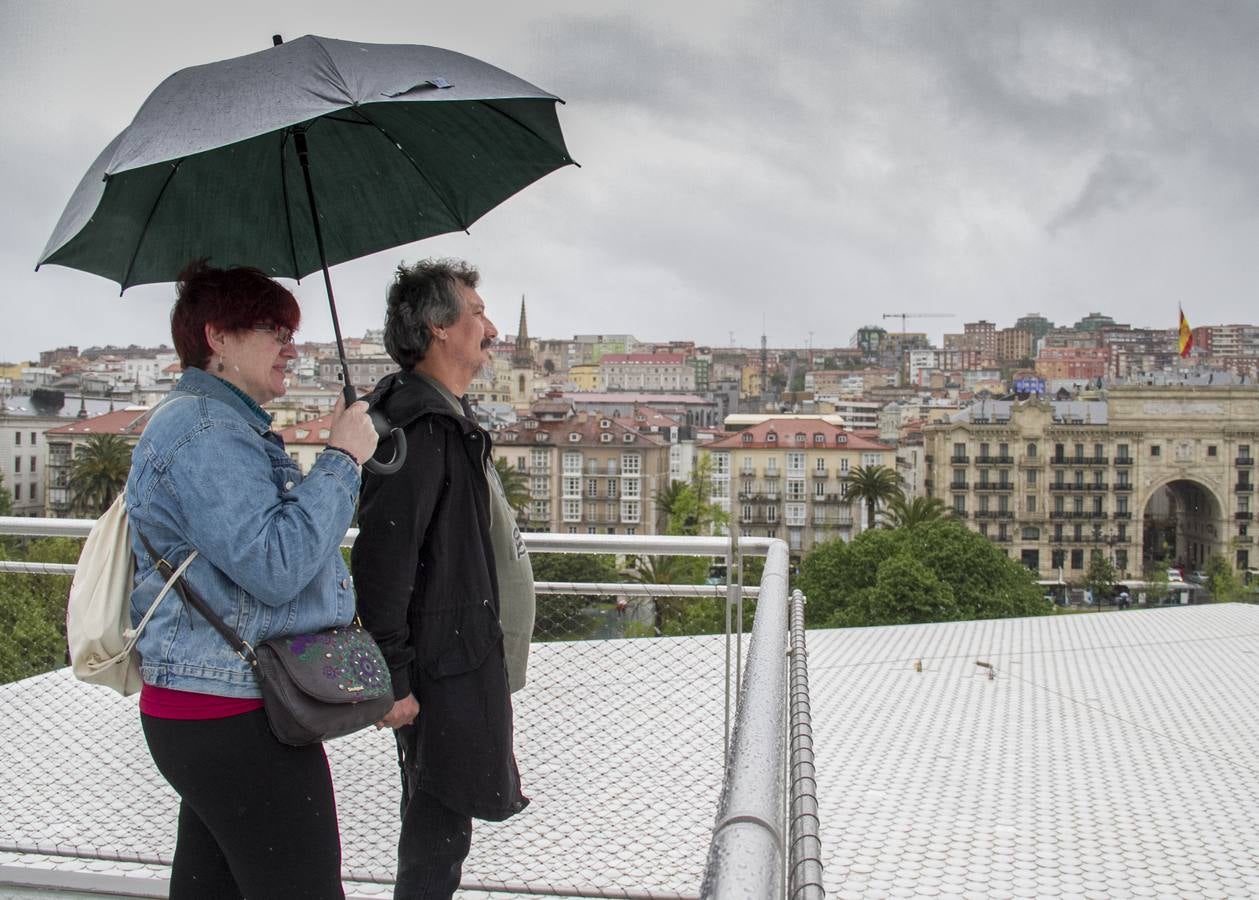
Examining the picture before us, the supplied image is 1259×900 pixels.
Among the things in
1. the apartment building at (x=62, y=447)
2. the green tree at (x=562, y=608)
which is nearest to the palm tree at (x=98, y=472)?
the apartment building at (x=62, y=447)

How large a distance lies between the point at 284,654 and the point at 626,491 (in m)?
63.7

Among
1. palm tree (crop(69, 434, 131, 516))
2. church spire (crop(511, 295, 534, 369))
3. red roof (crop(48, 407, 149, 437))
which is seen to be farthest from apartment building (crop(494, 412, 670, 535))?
church spire (crop(511, 295, 534, 369))

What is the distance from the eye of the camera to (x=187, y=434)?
1415 millimetres

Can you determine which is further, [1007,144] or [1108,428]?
[1007,144]

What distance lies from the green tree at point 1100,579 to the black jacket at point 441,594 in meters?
57.8

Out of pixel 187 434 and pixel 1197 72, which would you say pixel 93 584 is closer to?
pixel 187 434

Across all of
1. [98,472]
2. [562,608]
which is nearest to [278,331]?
[562,608]

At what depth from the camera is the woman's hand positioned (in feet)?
5.03

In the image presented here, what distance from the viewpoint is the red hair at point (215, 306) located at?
1527mm

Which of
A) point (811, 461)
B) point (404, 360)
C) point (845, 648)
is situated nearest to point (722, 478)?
point (811, 461)

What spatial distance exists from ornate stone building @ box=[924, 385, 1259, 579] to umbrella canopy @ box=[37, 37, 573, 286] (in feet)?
198

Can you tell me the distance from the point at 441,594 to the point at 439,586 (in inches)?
0.5

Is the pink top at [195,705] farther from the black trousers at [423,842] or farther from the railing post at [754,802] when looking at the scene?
the railing post at [754,802]

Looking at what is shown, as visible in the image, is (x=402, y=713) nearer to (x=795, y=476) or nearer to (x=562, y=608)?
(x=562, y=608)
